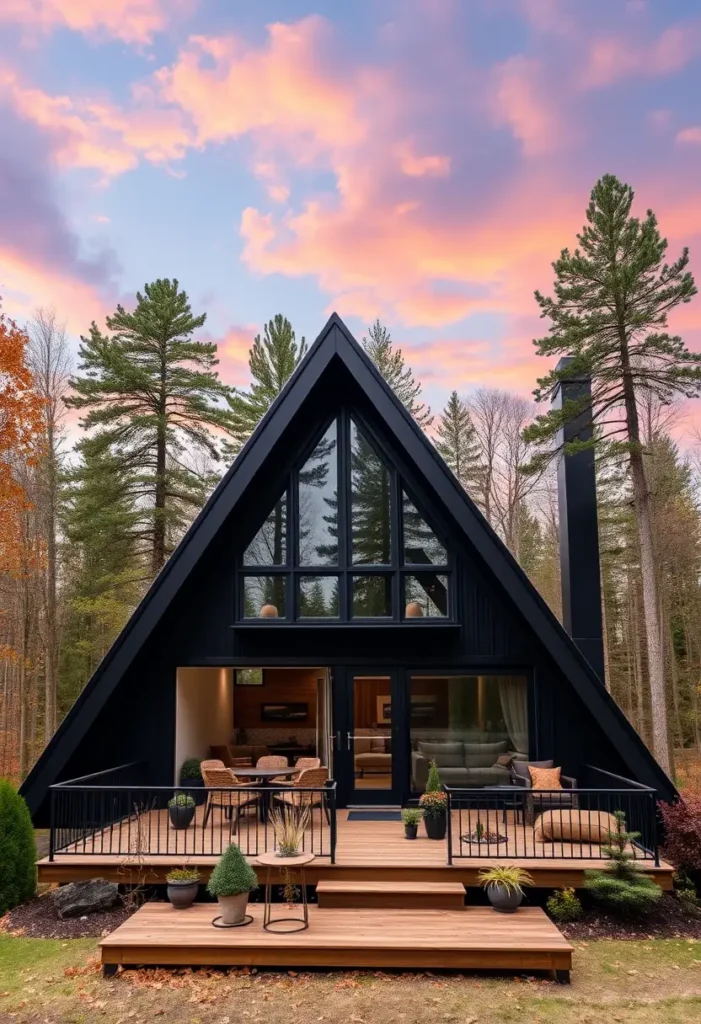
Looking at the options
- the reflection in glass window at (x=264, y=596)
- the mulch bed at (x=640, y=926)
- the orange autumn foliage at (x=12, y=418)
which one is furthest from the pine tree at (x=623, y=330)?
the orange autumn foliage at (x=12, y=418)

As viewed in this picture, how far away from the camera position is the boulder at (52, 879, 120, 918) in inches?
336

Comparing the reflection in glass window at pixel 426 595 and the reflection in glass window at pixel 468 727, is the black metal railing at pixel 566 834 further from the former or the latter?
the reflection in glass window at pixel 426 595

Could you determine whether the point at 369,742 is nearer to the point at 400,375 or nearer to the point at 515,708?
the point at 515,708

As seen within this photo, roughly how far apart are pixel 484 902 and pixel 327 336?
7.98 m

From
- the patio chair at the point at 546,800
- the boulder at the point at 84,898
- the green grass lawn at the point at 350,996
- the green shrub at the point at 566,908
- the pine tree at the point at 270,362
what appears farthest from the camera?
the pine tree at the point at 270,362

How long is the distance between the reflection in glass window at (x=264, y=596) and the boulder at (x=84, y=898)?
4.32 metres

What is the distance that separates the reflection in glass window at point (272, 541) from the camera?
1196cm

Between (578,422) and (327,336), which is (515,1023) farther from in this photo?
(578,422)

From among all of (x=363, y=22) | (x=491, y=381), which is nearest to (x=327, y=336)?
(x=363, y=22)

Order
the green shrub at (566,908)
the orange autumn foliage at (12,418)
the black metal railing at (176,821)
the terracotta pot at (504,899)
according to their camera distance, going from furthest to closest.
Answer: the orange autumn foliage at (12,418), the black metal railing at (176,821), the green shrub at (566,908), the terracotta pot at (504,899)

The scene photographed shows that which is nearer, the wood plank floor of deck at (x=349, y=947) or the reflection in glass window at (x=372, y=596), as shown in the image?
the wood plank floor of deck at (x=349, y=947)

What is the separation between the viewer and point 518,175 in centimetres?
1416

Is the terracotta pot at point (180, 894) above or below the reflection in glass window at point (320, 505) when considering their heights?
below

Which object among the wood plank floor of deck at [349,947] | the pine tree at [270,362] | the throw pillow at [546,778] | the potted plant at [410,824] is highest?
the pine tree at [270,362]
